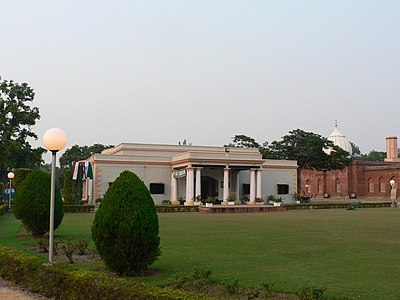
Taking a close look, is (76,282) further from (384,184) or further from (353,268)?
(384,184)

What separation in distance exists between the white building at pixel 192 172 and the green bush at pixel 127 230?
3183cm

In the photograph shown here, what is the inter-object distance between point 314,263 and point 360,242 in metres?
4.68

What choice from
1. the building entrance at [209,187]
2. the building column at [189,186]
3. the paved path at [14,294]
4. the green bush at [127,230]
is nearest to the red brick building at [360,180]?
the building entrance at [209,187]

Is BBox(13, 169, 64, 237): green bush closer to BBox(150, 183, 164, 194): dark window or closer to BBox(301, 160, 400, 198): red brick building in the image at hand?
BBox(150, 183, 164, 194): dark window

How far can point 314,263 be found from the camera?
10.4 metres

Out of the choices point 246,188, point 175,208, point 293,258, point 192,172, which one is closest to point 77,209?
point 175,208

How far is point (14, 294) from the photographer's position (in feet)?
26.0

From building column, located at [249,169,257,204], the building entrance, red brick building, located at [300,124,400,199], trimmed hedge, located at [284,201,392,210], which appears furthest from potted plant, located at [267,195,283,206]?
red brick building, located at [300,124,400,199]

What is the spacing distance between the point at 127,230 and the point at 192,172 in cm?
3248

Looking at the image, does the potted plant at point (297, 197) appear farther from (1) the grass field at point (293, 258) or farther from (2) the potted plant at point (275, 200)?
(1) the grass field at point (293, 258)

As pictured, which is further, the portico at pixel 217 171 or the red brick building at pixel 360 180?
the red brick building at pixel 360 180

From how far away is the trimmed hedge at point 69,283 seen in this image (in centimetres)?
611

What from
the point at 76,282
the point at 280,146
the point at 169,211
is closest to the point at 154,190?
the point at 169,211

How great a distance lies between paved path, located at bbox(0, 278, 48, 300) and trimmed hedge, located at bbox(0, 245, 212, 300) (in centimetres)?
10
